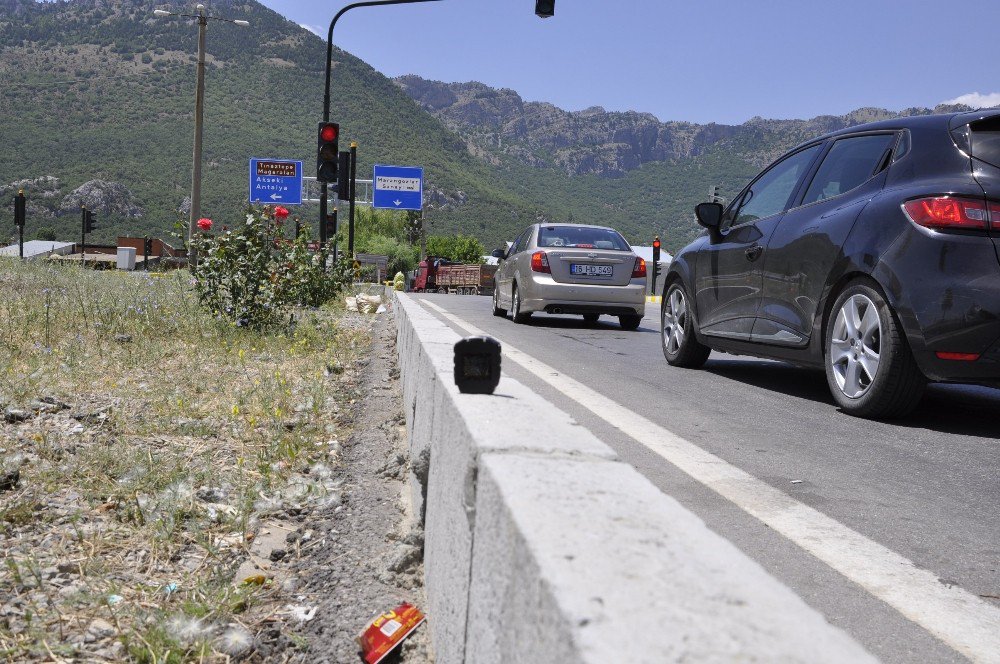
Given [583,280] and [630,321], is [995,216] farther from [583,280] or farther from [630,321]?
[630,321]

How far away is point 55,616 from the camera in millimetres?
2490

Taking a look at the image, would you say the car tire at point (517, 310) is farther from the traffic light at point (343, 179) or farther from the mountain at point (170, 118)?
the mountain at point (170, 118)

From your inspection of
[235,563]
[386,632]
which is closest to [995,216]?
[386,632]

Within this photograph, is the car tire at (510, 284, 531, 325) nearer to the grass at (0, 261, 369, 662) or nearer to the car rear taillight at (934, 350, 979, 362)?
the grass at (0, 261, 369, 662)

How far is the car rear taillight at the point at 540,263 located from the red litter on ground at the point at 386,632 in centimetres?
1116

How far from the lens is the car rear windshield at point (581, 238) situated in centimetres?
1379

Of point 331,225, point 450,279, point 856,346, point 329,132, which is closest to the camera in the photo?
point 856,346

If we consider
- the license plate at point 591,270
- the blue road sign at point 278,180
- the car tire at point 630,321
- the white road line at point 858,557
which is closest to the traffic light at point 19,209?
the blue road sign at point 278,180

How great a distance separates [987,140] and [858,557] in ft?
9.73

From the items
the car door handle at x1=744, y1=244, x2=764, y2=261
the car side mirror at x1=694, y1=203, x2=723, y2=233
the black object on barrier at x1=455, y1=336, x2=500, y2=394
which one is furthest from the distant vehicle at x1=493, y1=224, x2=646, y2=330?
the black object on barrier at x1=455, y1=336, x2=500, y2=394

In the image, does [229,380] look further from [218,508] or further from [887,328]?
[887,328]

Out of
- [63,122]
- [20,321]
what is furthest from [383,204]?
[63,122]

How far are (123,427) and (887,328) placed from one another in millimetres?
3937

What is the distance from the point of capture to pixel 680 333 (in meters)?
7.63
